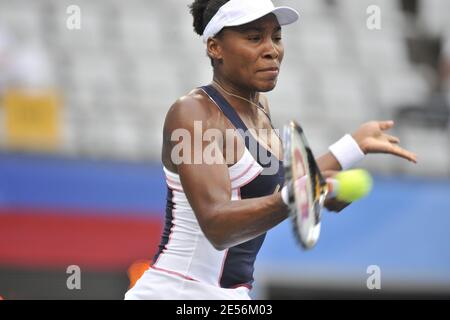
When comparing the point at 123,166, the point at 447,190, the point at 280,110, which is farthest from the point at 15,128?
the point at 447,190

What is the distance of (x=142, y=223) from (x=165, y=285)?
464cm

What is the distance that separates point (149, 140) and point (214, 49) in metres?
5.88

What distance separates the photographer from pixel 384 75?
13414mm

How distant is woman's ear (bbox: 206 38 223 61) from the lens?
17.7 ft

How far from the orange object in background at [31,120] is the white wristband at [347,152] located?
4.82 meters

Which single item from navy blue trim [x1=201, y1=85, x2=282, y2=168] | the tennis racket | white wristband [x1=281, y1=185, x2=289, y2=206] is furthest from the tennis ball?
navy blue trim [x1=201, y1=85, x2=282, y2=168]

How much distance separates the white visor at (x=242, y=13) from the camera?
205 inches

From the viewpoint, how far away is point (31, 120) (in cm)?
1019

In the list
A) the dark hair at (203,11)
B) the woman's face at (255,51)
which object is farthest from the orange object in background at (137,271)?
the dark hair at (203,11)

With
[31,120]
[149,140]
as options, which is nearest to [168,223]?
[31,120]

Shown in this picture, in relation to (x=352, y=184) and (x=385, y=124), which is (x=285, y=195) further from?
(x=385, y=124)

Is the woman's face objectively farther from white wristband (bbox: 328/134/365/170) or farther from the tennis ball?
the tennis ball

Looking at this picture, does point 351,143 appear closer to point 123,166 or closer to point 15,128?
point 123,166

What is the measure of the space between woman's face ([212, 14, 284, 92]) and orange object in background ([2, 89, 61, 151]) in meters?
4.91
